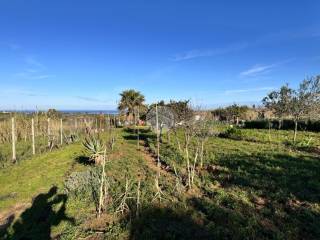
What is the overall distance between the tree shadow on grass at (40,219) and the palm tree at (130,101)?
31.0m

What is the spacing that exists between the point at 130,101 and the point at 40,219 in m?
32.8

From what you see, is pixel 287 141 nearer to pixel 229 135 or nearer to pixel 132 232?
pixel 229 135

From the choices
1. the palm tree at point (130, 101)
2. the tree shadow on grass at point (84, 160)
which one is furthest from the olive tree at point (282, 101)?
the palm tree at point (130, 101)

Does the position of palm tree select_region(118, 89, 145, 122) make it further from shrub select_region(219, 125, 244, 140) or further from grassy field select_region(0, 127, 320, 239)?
grassy field select_region(0, 127, 320, 239)

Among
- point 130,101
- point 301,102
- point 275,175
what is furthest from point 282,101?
point 130,101

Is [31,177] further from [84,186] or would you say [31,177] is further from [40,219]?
[40,219]

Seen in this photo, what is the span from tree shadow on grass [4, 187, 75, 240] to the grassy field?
24mm

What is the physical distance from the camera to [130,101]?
4012 cm

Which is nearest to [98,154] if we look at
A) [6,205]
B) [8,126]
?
[6,205]

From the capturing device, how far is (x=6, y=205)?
8.73 metres

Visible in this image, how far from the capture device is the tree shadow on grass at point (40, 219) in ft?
22.3

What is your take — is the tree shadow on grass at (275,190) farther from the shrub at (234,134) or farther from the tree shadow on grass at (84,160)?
the shrub at (234,134)

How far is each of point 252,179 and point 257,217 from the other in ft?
10.3

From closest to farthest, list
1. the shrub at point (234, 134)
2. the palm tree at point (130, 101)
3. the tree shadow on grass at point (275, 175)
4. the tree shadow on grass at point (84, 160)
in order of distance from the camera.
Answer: the tree shadow on grass at point (275, 175) < the tree shadow on grass at point (84, 160) < the shrub at point (234, 134) < the palm tree at point (130, 101)
